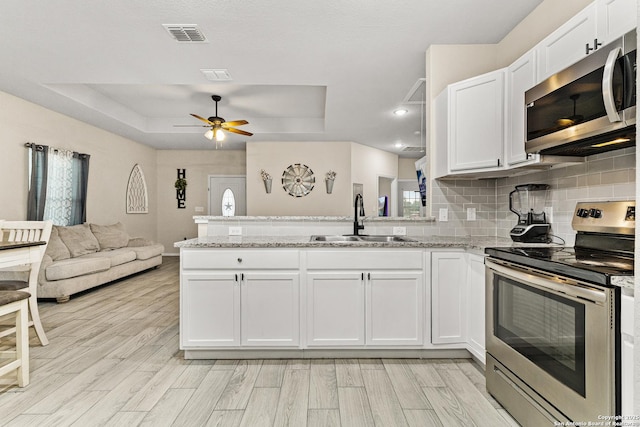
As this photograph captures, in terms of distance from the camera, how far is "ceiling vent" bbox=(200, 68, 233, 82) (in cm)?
375

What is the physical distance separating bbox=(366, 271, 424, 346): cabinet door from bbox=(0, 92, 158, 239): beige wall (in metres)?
4.71

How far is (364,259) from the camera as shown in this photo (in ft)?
8.11

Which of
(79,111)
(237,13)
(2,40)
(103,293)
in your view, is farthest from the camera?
(79,111)

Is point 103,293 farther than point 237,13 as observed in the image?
Yes

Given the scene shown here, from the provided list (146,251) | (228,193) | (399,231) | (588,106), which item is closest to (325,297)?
(399,231)

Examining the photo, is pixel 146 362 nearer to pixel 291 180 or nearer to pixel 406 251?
pixel 406 251

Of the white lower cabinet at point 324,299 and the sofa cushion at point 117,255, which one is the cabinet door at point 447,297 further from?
the sofa cushion at point 117,255

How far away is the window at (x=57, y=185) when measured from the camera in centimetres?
473

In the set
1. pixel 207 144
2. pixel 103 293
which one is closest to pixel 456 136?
pixel 103 293

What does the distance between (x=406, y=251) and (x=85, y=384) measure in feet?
7.24

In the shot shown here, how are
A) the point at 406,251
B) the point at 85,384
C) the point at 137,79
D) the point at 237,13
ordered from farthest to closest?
the point at 137,79 < the point at 237,13 < the point at 406,251 < the point at 85,384

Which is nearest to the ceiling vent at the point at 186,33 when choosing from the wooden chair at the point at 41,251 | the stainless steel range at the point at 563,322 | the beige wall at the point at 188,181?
the wooden chair at the point at 41,251

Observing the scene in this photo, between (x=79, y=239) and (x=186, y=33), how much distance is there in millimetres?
3725

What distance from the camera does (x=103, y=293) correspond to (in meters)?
4.62
